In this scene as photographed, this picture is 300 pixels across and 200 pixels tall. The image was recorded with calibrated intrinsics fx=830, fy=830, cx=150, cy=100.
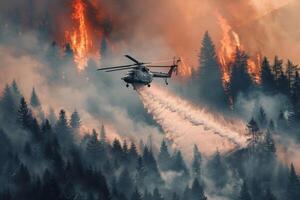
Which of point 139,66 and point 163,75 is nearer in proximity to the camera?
point 139,66

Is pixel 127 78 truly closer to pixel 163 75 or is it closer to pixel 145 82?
pixel 145 82

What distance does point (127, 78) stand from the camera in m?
153

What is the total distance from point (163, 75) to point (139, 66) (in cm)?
1158

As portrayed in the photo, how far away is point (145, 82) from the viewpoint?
156m

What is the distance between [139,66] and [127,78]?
13.8 feet

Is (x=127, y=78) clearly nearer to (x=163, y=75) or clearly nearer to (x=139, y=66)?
(x=139, y=66)

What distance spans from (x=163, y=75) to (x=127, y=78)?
14947 mm

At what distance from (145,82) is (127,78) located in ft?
13.8

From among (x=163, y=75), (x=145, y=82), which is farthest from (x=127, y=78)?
(x=163, y=75)

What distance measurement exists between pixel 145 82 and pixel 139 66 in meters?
3.22

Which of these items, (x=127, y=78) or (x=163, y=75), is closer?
(x=127, y=78)

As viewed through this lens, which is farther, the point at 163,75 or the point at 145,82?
the point at 163,75

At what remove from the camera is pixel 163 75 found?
166m
